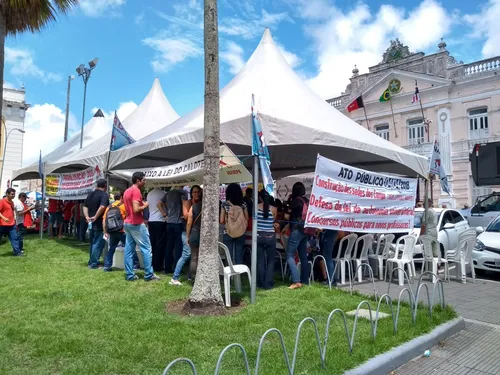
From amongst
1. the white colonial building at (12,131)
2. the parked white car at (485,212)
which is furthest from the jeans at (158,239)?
the white colonial building at (12,131)

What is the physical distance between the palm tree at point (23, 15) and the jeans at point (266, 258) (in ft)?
24.2

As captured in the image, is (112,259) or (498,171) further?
(498,171)

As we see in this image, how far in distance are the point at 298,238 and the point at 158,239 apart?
3.08m

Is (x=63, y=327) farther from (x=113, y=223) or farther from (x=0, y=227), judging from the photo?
(x=0, y=227)

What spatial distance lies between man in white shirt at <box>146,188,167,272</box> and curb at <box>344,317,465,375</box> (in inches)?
209

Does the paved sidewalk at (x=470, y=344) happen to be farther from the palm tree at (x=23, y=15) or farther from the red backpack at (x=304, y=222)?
the palm tree at (x=23, y=15)

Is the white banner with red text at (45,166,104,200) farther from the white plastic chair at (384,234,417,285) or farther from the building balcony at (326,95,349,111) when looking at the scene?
the building balcony at (326,95,349,111)

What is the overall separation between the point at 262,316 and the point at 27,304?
3293 mm

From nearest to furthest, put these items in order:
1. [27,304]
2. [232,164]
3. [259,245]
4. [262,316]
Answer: [262,316] < [27,304] < [232,164] < [259,245]

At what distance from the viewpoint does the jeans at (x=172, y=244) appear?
809cm

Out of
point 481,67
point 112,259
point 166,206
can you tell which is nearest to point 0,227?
point 112,259

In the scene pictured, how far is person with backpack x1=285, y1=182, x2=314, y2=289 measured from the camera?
697 centimetres

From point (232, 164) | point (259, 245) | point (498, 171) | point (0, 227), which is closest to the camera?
point (232, 164)

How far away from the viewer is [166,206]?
8.32 m
